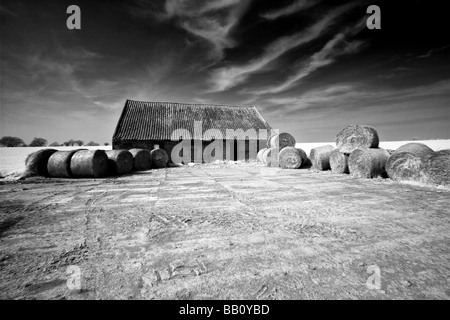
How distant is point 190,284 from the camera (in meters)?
1.97

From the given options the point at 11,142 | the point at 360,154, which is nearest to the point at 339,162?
the point at 360,154

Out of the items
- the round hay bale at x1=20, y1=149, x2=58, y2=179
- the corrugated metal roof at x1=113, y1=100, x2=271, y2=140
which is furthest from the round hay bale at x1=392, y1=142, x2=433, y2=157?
the round hay bale at x1=20, y1=149, x2=58, y2=179

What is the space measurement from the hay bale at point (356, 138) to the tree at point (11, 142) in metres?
71.8

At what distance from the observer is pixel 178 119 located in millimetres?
20250

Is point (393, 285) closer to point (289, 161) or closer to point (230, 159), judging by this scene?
point (289, 161)

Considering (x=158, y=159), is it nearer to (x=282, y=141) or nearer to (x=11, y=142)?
(x=282, y=141)

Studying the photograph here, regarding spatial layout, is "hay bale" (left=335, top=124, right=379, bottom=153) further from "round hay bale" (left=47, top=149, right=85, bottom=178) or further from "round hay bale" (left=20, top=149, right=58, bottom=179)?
"round hay bale" (left=20, top=149, right=58, bottom=179)

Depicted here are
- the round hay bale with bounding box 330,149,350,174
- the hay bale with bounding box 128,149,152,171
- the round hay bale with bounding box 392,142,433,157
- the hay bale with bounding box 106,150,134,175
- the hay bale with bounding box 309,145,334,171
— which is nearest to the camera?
the round hay bale with bounding box 392,142,433,157

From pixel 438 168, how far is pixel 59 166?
14177mm

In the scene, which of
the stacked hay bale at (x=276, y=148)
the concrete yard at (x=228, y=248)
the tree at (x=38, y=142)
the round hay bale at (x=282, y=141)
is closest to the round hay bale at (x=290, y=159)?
the stacked hay bale at (x=276, y=148)

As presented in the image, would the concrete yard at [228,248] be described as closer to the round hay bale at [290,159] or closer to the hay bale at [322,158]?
the hay bale at [322,158]

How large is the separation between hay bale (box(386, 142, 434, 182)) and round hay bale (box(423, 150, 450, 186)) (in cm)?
15

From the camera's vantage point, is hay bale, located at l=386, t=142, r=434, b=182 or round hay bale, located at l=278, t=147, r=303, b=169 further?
round hay bale, located at l=278, t=147, r=303, b=169

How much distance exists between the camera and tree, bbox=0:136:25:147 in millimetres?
50750
